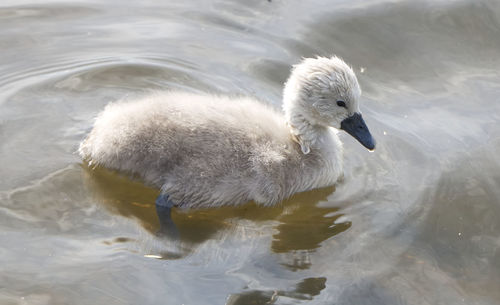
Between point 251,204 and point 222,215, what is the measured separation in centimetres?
19

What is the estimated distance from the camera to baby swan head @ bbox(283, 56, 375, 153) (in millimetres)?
4691

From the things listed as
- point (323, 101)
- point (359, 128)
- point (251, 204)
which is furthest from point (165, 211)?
point (359, 128)

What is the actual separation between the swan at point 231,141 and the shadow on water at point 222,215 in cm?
9

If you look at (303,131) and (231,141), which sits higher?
(303,131)

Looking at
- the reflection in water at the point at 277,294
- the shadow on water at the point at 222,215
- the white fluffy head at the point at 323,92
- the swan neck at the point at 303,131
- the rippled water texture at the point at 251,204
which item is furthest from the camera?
the swan neck at the point at 303,131

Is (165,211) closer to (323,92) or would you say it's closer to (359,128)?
(323,92)

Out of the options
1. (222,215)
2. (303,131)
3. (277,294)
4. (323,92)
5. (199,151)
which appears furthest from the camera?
(303,131)

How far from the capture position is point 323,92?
4.70m

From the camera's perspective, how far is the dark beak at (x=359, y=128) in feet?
15.6

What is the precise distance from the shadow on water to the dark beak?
16.5 inches

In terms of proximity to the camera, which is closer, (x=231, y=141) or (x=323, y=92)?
(x=231, y=141)

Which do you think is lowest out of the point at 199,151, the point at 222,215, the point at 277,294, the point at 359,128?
the point at 277,294

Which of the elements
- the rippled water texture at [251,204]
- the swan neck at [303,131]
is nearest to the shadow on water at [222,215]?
the rippled water texture at [251,204]

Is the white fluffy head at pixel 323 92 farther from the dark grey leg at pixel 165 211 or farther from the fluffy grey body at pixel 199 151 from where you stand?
the dark grey leg at pixel 165 211
